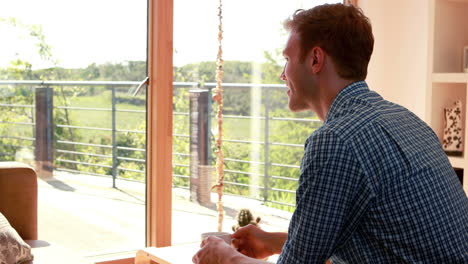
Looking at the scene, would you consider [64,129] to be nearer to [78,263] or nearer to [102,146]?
[102,146]

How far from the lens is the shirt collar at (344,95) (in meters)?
1.46

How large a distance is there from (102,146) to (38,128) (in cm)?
36

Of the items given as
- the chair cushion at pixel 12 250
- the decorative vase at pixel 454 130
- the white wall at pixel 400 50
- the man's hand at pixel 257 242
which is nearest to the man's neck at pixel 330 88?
the man's hand at pixel 257 242

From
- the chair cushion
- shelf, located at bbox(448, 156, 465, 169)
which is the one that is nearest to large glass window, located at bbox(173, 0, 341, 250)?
shelf, located at bbox(448, 156, 465, 169)

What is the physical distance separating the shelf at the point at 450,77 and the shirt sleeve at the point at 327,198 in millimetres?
2534

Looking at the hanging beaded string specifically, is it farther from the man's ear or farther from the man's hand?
the man's ear

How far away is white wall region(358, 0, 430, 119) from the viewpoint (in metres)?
4.24

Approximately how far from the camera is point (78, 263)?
2512mm

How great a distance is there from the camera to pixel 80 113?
3.35 meters

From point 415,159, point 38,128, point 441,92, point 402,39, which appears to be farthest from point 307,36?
point 402,39

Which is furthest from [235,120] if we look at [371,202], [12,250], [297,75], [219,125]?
[371,202]

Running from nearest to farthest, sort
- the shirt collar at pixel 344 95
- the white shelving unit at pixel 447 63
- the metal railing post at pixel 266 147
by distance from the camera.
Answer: the shirt collar at pixel 344 95 → the white shelving unit at pixel 447 63 → the metal railing post at pixel 266 147

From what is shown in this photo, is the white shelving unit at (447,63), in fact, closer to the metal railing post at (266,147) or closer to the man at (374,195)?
the metal railing post at (266,147)

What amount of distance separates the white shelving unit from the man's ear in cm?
230
